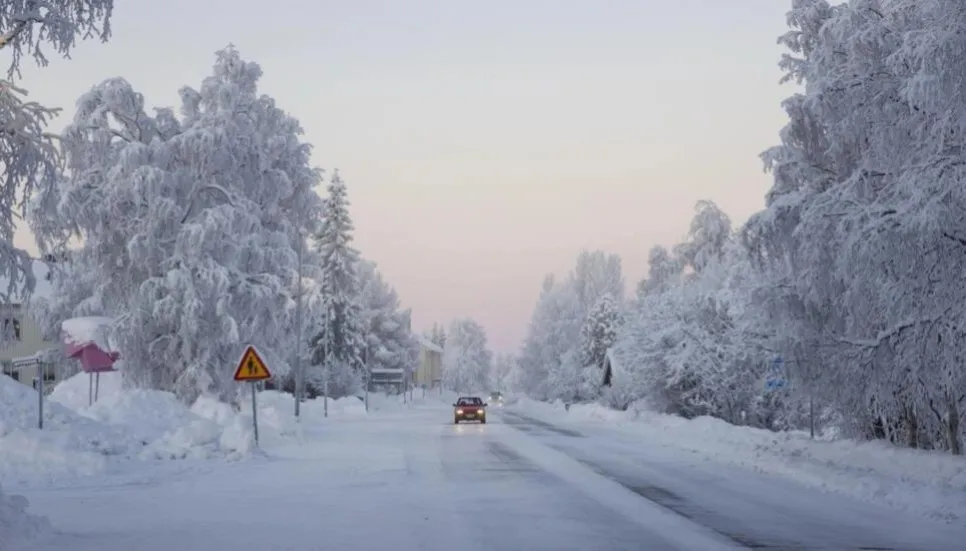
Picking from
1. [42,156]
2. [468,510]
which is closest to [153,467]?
[468,510]

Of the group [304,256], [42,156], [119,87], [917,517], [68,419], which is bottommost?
[917,517]

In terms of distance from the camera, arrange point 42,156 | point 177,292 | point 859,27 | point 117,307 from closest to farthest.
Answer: point 42,156, point 859,27, point 177,292, point 117,307

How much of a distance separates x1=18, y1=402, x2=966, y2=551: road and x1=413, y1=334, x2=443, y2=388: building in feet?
425

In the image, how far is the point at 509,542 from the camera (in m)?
11.7

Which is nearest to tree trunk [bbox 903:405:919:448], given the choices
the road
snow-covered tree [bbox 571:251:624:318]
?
the road

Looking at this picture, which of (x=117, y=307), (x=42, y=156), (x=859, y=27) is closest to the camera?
(x=42, y=156)

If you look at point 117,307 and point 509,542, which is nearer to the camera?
point 509,542

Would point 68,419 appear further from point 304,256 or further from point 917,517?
point 304,256

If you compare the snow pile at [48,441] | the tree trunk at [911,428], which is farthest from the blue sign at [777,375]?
the snow pile at [48,441]

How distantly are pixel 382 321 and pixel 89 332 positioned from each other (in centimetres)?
6617

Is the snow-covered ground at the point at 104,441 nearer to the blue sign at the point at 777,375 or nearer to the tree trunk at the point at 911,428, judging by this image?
the blue sign at the point at 777,375

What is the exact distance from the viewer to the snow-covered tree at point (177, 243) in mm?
33688

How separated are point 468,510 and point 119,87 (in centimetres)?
2512

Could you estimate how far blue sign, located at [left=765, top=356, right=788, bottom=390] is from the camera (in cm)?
2139
